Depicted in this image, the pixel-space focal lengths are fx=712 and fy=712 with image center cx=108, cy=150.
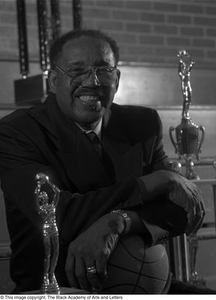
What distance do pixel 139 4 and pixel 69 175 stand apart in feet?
9.60

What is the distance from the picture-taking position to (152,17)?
5.14m

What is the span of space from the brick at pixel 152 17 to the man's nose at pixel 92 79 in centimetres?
272

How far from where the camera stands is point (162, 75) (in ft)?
14.5

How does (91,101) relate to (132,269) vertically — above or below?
above

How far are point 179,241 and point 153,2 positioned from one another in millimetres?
2544

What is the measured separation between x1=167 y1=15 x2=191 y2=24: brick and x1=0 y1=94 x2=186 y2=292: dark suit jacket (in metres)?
2.68

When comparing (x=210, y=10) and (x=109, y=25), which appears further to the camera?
(x=210, y=10)

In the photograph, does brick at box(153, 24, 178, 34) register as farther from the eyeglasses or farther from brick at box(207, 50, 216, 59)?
the eyeglasses

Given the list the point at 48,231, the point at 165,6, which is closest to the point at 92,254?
the point at 48,231

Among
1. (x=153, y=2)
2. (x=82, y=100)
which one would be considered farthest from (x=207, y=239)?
(x=153, y=2)

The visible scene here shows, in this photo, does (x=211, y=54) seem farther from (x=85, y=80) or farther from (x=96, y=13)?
(x=85, y=80)

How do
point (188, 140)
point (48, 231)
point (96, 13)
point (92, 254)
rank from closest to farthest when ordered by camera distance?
point (48, 231)
point (92, 254)
point (188, 140)
point (96, 13)

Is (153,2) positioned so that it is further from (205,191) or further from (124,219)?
(124,219)

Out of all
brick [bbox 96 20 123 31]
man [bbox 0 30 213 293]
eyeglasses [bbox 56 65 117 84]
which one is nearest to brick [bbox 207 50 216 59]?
brick [bbox 96 20 123 31]
